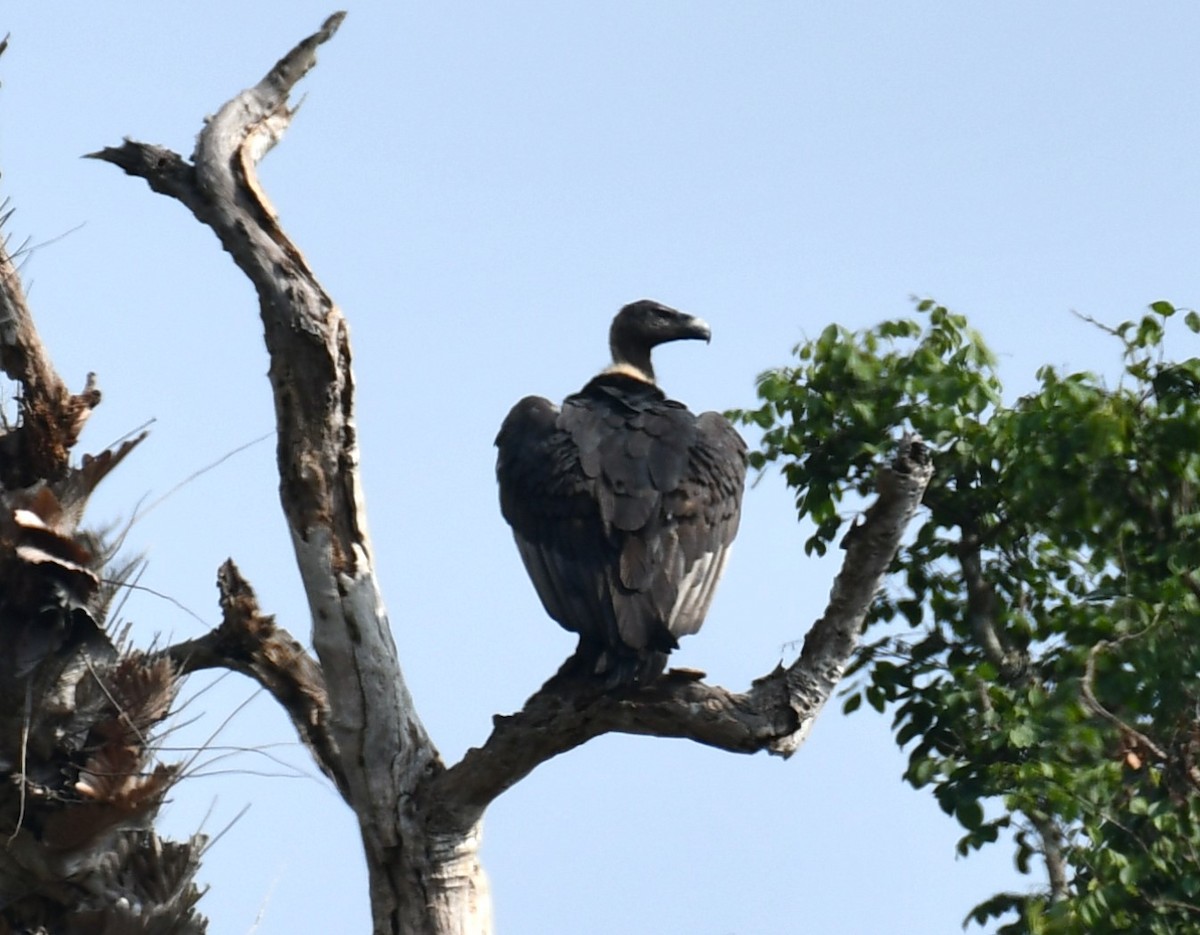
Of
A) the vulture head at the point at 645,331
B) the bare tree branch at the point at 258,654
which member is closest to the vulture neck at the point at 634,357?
the vulture head at the point at 645,331

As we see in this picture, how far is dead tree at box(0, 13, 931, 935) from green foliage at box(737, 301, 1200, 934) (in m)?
2.01

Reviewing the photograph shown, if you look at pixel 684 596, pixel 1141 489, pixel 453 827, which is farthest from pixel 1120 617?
pixel 453 827

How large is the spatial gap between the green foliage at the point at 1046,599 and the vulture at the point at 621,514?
1.66 metres

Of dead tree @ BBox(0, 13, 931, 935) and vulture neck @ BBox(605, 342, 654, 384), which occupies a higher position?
vulture neck @ BBox(605, 342, 654, 384)

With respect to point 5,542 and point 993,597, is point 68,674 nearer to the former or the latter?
point 5,542

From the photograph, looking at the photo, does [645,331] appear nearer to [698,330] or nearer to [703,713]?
[698,330]

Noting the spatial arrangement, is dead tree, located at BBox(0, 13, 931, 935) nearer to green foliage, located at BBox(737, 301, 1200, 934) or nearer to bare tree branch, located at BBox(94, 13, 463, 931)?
bare tree branch, located at BBox(94, 13, 463, 931)

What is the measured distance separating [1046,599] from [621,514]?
318 cm

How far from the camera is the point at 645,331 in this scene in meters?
7.23

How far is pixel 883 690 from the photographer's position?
7.69 m

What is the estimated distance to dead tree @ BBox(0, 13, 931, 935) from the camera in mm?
4895

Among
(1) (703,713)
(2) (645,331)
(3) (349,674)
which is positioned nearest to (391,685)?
(3) (349,674)

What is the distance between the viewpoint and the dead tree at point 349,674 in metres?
4.89

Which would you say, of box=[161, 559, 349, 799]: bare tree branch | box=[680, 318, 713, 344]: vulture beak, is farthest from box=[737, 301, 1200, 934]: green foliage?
box=[161, 559, 349, 799]: bare tree branch
